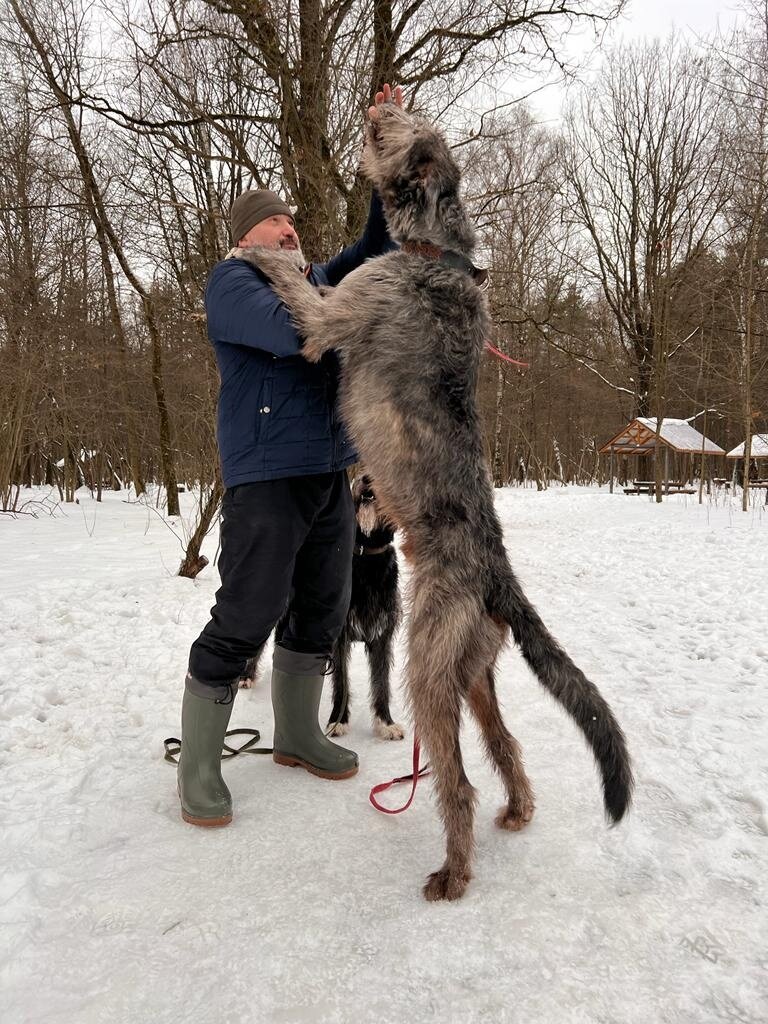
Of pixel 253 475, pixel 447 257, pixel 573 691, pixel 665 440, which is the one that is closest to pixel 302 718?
pixel 253 475

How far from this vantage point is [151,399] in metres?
15.1

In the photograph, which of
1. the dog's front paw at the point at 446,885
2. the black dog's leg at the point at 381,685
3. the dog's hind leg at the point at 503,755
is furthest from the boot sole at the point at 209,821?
the black dog's leg at the point at 381,685

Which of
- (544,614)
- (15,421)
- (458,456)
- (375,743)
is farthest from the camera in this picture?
(15,421)

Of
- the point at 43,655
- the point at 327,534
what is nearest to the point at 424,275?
the point at 327,534

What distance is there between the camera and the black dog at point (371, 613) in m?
3.21

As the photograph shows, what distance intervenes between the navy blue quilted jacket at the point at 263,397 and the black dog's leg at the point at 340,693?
1196 millimetres

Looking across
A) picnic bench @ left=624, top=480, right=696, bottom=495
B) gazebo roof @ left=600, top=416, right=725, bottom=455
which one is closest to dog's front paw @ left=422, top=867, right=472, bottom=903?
gazebo roof @ left=600, top=416, right=725, bottom=455

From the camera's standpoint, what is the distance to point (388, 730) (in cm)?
314

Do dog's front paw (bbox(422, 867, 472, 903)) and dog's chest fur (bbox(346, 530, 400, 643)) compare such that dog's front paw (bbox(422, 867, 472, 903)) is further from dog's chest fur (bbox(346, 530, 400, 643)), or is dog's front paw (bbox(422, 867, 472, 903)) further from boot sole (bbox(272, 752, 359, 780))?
dog's chest fur (bbox(346, 530, 400, 643))

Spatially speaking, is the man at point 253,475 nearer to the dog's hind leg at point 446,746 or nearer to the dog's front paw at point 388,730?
the dog's hind leg at point 446,746

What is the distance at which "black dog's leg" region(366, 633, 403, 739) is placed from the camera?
10.4 feet

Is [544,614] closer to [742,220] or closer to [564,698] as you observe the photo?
[564,698]

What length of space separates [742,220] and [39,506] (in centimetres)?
1520

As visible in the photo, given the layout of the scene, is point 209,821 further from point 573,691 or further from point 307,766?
point 573,691
